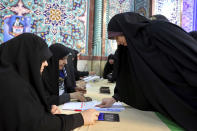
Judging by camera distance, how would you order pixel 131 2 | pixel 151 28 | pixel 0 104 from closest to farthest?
pixel 0 104 → pixel 151 28 → pixel 131 2

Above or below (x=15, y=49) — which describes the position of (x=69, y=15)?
above

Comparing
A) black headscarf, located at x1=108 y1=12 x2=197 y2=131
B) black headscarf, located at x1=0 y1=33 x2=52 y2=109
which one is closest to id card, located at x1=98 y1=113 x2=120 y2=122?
black headscarf, located at x1=108 y1=12 x2=197 y2=131

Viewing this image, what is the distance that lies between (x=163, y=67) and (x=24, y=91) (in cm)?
79

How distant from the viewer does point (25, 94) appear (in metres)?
0.76

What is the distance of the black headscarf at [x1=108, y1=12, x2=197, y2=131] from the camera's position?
37.4 inches

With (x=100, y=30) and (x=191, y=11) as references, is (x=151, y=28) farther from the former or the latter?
(x=191, y=11)

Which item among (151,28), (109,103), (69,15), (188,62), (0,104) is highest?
(69,15)

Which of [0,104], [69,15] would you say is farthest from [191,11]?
[0,104]

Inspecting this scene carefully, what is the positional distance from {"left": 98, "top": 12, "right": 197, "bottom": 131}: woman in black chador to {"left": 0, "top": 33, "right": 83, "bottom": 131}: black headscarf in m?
0.49

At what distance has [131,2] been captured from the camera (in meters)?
4.65

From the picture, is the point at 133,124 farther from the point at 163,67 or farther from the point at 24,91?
the point at 24,91

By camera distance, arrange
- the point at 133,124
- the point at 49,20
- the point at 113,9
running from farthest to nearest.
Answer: the point at 113,9
the point at 49,20
the point at 133,124

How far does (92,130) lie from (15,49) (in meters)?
0.58

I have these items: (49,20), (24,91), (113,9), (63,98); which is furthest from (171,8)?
(24,91)
